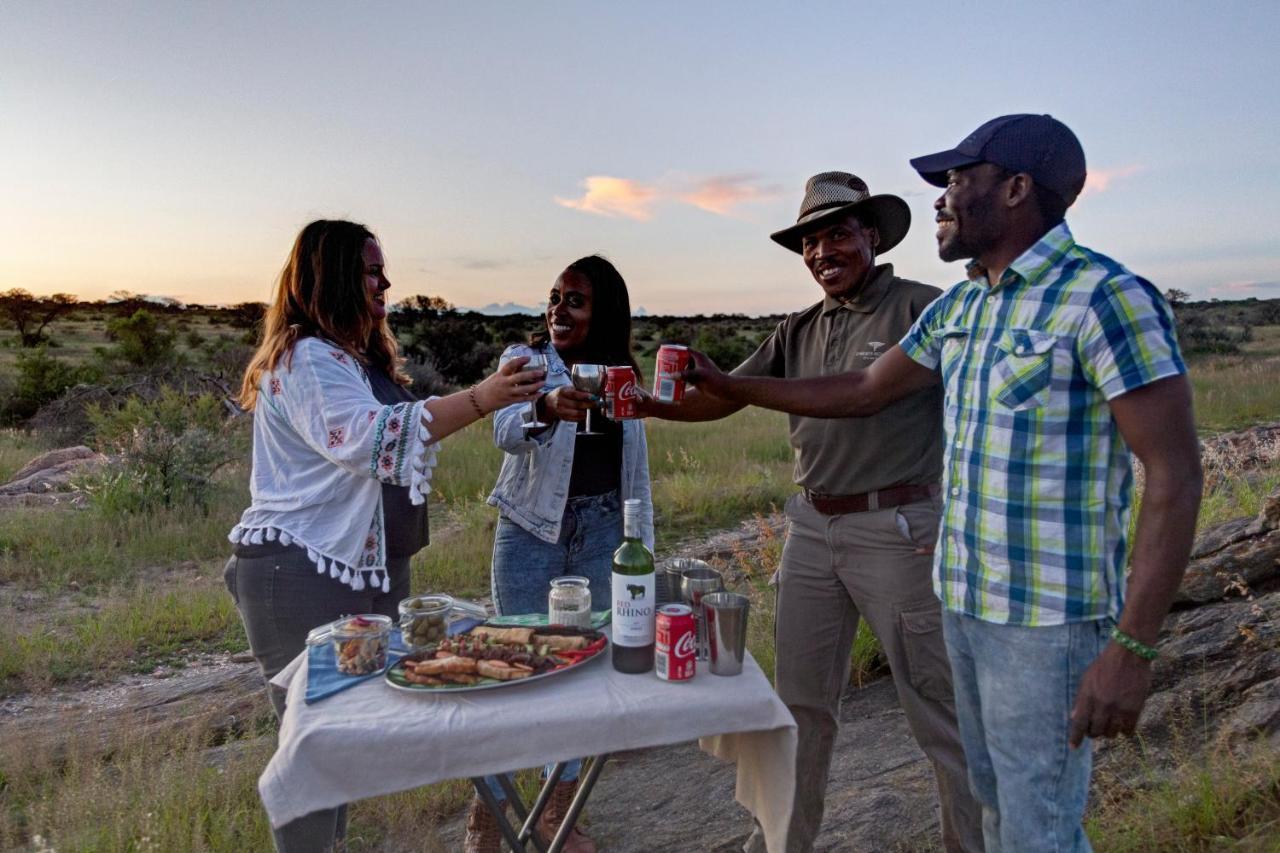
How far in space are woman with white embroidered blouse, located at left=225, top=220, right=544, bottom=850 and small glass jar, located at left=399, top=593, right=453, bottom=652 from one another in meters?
0.44

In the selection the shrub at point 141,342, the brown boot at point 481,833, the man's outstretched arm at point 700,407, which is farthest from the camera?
the shrub at point 141,342

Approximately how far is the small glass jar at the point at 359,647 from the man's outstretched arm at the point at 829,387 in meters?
1.60

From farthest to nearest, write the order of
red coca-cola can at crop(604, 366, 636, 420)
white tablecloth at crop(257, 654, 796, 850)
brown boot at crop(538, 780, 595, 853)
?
brown boot at crop(538, 780, 595, 853) → red coca-cola can at crop(604, 366, 636, 420) → white tablecloth at crop(257, 654, 796, 850)

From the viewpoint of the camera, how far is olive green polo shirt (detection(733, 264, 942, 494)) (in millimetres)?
3320

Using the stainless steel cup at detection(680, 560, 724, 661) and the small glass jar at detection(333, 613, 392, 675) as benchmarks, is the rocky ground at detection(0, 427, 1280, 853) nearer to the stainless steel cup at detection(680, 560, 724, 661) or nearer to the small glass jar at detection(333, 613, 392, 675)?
the stainless steel cup at detection(680, 560, 724, 661)

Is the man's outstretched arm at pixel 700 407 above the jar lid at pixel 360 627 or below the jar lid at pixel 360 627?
above

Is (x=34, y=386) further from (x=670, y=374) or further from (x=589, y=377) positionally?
(x=670, y=374)

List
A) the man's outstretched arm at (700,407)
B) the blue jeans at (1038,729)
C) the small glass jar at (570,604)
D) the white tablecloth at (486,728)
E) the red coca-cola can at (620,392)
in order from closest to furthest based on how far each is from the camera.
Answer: the white tablecloth at (486,728) → the blue jeans at (1038,729) → the small glass jar at (570,604) → the red coca-cola can at (620,392) → the man's outstretched arm at (700,407)

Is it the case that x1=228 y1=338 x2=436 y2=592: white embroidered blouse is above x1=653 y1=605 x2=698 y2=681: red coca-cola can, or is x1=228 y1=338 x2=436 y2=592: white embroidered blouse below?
above

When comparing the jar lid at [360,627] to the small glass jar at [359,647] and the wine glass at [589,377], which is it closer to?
the small glass jar at [359,647]

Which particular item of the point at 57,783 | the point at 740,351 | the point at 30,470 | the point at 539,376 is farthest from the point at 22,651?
the point at 740,351

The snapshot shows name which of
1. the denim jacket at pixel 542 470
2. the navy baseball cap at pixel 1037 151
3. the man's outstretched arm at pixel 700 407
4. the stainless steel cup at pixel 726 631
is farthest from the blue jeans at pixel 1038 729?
the denim jacket at pixel 542 470

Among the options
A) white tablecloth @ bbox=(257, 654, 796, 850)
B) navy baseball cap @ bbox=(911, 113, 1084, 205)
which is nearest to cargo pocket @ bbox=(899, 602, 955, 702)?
white tablecloth @ bbox=(257, 654, 796, 850)

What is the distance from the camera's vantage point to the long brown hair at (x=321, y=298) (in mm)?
3045
